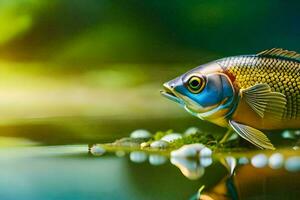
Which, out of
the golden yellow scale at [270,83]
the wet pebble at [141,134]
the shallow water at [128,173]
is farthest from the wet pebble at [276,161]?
the wet pebble at [141,134]

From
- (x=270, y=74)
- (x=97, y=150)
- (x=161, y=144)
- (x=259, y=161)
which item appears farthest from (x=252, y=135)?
(x=97, y=150)

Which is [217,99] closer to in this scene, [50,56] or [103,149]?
[103,149]

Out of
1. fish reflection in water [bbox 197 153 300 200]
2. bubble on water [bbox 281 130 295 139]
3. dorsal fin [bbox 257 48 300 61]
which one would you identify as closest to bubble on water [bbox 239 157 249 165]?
fish reflection in water [bbox 197 153 300 200]

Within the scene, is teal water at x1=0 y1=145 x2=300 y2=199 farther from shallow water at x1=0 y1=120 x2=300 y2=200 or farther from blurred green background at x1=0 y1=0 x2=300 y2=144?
blurred green background at x1=0 y1=0 x2=300 y2=144

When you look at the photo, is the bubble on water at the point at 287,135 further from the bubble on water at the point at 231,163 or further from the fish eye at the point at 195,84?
the fish eye at the point at 195,84

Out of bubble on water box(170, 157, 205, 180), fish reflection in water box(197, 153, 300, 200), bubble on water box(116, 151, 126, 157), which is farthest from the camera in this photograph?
bubble on water box(116, 151, 126, 157)

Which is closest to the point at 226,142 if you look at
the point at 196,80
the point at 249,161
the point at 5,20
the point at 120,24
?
the point at 249,161

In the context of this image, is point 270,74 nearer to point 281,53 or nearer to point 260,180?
point 281,53
